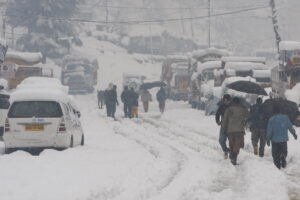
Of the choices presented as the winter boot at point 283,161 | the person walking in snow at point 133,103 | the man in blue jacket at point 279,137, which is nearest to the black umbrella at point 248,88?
the man in blue jacket at point 279,137

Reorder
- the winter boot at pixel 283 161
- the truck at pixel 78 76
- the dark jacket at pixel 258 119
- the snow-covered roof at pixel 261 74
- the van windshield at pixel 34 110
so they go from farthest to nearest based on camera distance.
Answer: the truck at pixel 78 76 < the snow-covered roof at pixel 261 74 < the dark jacket at pixel 258 119 < the van windshield at pixel 34 110 < the winter boot at pixel 283 161

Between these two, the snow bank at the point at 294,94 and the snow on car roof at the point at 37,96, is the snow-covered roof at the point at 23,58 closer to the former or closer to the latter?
the snow bank at the point at 294,94

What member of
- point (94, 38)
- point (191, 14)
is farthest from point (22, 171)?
point (191, 14)

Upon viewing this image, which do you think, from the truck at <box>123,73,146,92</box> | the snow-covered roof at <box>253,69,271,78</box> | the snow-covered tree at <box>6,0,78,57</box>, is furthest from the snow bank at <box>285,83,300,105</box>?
the snow-covered tree at <box>6,0,78,57</box>

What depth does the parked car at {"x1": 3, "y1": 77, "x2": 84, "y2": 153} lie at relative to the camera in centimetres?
1582

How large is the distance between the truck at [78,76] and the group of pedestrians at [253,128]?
45.6 meters

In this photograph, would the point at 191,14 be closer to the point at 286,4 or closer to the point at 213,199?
the point at 286,4

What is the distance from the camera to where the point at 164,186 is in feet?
36.5

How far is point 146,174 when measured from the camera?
40.5 ft

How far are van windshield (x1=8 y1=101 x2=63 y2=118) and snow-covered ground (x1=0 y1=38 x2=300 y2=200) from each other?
3.32 ft

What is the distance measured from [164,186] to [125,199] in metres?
1.66

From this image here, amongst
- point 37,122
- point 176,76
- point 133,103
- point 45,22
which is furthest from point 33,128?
point 45,22

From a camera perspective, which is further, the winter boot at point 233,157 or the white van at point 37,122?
the white van at point 37,122

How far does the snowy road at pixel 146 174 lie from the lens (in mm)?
10070
